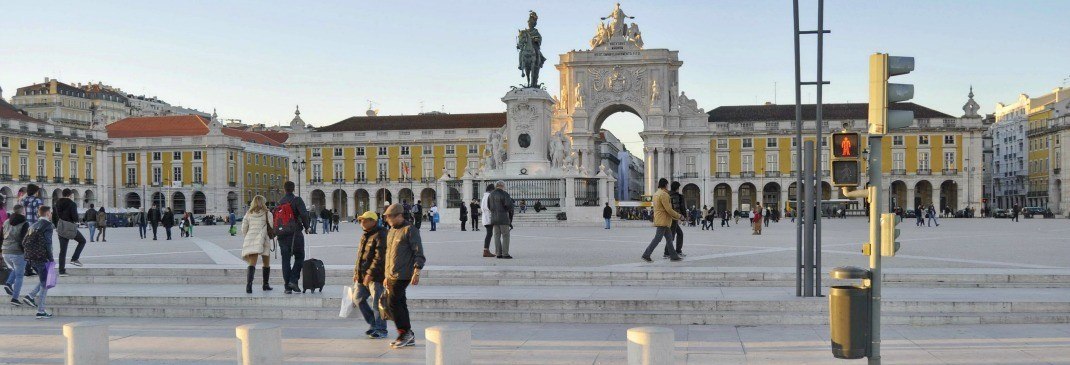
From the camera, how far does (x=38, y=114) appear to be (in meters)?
117

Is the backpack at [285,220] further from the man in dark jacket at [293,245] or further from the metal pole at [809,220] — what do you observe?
the metal pole at [809,220]

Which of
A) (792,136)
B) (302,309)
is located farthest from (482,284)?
(792,136)

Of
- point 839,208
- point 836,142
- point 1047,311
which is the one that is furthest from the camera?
point 839,208

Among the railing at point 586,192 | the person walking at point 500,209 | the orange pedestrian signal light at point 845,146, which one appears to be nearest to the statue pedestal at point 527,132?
the railing at point 586,192

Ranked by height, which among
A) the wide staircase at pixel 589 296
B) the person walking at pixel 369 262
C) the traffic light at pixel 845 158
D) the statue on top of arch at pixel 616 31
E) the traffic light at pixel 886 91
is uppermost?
the statue on top of arch at pixel 616 31

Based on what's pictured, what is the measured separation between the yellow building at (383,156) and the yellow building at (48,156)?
736 inches

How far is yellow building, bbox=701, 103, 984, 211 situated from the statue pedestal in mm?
56780

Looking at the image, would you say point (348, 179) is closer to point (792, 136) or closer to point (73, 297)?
point (792, 136)

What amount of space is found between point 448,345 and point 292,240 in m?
6.15

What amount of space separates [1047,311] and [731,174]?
8508cm

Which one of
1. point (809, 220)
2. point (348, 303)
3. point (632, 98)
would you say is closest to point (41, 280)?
point (348, 303)

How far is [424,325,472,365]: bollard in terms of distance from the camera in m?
6.96

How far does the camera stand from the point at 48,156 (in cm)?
7975

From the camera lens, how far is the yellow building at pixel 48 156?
75.8 metres
